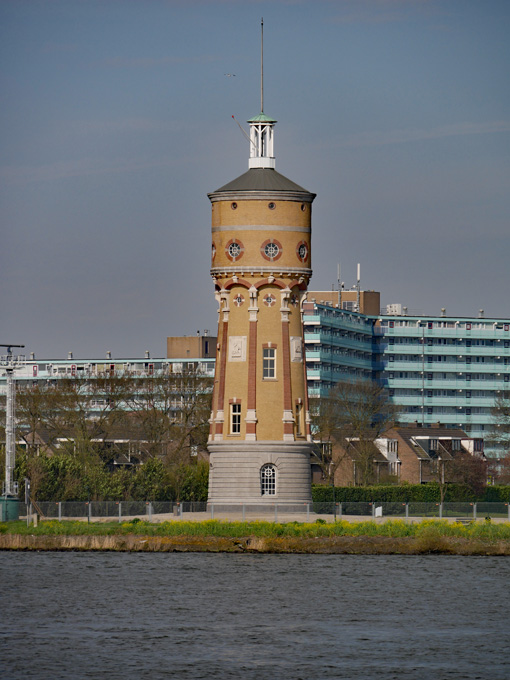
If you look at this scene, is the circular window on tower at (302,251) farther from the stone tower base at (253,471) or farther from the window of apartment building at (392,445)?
the window of apartment building at (392,445)

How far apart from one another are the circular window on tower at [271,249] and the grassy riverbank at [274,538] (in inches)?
939

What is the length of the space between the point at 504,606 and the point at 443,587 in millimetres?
8093

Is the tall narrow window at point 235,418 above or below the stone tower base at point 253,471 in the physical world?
above

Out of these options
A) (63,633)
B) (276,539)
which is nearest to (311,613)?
(63,633)

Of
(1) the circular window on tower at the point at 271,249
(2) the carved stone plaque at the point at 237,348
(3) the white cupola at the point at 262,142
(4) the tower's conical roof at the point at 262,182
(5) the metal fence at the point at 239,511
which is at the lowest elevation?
(5) the metal fence at the point at 239,511

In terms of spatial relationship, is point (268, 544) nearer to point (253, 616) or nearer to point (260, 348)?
point (260, 348)

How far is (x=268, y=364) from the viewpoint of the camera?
11638cm

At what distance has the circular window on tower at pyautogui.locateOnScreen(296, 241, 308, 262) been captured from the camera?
388 ft

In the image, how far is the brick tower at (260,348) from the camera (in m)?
116

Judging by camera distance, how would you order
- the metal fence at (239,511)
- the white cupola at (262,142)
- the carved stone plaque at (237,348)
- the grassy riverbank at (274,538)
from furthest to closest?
1. the white cupola at (262,142)
2. the carved stone plaque at (237,348)
3. the metal fence at (239,511)
4. the grassy riverbank at (274,538)

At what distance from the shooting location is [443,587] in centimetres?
8012

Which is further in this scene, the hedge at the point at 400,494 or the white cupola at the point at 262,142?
the hedge at the point at 400,494

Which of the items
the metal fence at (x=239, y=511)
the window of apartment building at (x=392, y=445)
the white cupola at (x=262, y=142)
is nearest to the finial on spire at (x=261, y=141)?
the white cupola at (x=262, y=142)

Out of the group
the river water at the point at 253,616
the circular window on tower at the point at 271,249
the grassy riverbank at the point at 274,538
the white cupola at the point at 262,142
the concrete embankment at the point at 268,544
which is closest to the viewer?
the river water at the point at 253,616
